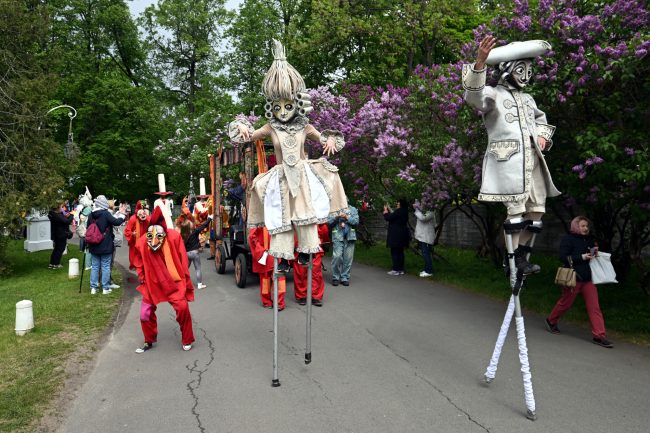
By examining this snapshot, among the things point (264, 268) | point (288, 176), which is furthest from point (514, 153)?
point (264, 268)

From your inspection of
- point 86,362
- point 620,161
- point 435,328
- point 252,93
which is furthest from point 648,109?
point 252,93

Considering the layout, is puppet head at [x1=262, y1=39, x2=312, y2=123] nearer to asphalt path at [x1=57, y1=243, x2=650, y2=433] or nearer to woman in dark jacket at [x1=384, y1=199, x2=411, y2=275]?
asphalt path at [x1=57, y1=243, x2=650, y2=433]

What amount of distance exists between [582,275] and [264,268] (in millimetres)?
4682

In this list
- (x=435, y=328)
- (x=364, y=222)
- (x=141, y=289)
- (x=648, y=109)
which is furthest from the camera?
(x=364, y=222)

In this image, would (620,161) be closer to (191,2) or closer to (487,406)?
(487,406)

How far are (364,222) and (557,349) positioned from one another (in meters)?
11.3

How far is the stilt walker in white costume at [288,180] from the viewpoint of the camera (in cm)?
467

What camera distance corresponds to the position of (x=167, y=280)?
5.60 metres

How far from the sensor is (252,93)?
24906 mm

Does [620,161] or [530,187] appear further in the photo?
[620,161]

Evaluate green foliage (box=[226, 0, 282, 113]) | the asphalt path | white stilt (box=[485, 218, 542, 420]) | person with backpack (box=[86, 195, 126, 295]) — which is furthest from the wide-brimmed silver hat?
green foliage (box=[226, 0, 282, 113])

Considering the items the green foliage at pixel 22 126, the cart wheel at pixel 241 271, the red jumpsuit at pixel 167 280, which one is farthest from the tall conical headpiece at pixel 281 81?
the green foliage at pixel 22 126

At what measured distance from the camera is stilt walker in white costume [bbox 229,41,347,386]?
15.3 feet

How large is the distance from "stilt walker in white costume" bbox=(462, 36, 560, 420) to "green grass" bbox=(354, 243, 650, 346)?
2874mm
